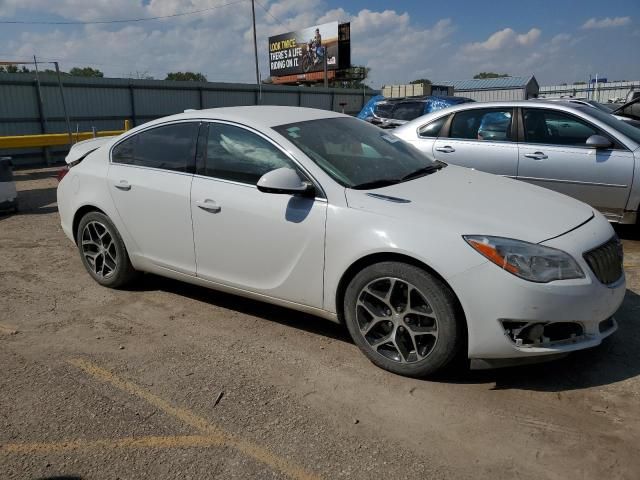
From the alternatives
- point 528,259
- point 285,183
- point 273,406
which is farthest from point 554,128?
point 273,406

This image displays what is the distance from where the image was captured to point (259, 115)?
13.5 ft

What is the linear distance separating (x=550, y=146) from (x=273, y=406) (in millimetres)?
4709

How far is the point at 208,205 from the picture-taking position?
12.8ft

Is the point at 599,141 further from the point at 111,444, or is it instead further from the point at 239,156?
the point at 111,444

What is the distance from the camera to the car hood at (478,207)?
10.2 ft

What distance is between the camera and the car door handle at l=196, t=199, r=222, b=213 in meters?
3.86

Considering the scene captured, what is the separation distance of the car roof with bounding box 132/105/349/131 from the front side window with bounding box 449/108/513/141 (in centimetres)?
282

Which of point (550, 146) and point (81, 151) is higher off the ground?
point (81, 151)

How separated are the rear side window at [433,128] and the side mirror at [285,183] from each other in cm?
393

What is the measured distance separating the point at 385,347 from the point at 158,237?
6.59ft

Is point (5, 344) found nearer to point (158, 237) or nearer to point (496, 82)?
point (158, 237)

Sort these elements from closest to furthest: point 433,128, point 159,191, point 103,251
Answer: point 159,191, point 103,251, point 433,128

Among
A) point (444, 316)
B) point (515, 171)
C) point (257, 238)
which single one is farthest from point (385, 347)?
point (515, 171)

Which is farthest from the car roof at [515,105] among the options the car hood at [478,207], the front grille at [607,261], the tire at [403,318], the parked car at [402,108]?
the parked car at [402,108]
